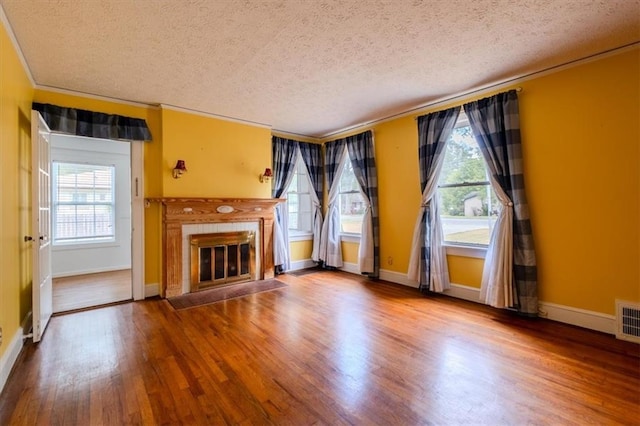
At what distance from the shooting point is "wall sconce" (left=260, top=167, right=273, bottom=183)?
476 cm

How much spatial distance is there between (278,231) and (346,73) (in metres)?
2.78

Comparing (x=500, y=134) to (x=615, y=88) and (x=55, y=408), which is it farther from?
(x=55, y=408)

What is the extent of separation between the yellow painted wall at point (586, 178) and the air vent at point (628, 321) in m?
0.07

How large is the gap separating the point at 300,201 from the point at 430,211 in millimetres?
2571

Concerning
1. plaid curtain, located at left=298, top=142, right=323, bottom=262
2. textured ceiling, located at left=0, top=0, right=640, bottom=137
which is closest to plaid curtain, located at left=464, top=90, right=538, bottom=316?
textured ceiling, located at left=0, top=0, right=640, bottom=137

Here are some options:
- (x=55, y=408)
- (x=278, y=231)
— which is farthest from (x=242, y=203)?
(x=55, y=408)

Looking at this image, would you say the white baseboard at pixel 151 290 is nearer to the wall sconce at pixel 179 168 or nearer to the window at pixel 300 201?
the wall sconce at pixel 179 168

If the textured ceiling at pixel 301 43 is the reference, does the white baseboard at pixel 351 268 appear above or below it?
below

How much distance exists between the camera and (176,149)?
4.03 metres

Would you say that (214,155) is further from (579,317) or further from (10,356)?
(579,317)

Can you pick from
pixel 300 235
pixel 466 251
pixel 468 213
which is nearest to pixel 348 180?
pixel 300 235

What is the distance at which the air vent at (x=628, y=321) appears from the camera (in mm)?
2502

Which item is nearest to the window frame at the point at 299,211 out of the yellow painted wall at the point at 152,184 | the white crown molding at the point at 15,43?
the yellow painted wall at the point at 152,184

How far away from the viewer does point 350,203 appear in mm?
5262
